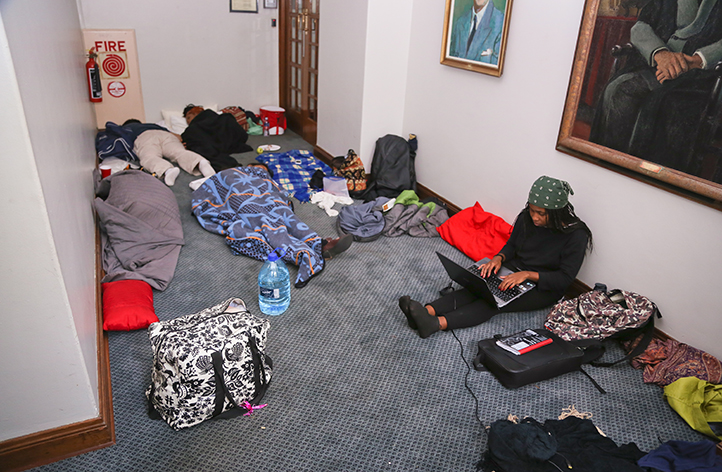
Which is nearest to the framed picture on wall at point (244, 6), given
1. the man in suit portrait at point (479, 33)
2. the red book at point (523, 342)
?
the man in suit portrait at point (479, 33)

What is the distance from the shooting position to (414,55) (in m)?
3.63

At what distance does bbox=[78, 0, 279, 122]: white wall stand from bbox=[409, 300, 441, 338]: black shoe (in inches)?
161

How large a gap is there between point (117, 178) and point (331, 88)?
198 cm

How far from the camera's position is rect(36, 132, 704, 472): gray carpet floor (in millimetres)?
1659

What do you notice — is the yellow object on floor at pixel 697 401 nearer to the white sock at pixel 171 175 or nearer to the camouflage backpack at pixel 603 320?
the camouflage backpack at pixel 603 320

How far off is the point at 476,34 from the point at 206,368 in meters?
2.52

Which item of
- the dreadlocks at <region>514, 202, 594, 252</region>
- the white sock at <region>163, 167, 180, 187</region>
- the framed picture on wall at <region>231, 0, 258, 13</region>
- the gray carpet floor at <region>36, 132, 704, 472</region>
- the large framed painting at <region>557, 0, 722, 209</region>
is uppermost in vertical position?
the framed picture on wall at <region>231, 0, 258, 13</region>

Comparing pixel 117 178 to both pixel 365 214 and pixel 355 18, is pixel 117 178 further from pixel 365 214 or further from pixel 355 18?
pixel 355 18

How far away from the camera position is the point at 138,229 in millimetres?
2758

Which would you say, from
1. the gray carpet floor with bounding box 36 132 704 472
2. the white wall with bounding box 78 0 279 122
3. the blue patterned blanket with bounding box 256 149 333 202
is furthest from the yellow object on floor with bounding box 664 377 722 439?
the white wall with bounding box 78 0 279 122

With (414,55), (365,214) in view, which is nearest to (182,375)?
(365,214)

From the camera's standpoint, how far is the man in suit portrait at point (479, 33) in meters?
2.87

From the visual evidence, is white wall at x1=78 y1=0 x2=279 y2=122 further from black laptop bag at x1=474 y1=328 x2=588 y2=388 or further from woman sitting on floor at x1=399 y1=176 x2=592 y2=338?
black laptop bag at x1=474 y1=328 x2=588 y2=388

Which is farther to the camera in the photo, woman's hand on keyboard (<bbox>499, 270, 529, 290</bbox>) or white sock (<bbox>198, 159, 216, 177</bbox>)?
white sock (<bbox>198, 159, 216, 177</bbox>)
